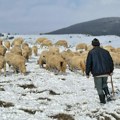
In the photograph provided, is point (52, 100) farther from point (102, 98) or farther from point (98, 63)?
point (98, 63)

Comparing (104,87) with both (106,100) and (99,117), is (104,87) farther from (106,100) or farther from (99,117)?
(99,117)

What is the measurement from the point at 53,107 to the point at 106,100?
9.49 feet

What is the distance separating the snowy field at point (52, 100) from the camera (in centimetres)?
1730

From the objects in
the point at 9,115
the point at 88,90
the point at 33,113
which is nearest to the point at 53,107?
the point at 33,113

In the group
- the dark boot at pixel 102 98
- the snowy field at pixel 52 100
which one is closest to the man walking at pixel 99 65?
the dark boot at pixel 102 98

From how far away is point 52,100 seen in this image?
781 inches

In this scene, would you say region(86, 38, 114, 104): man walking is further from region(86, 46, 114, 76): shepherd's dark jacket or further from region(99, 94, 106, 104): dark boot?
region(99, 94, 106, 104): dark boot

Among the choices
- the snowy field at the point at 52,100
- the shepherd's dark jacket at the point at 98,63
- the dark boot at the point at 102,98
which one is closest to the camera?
the snowy field at the point at 52,100

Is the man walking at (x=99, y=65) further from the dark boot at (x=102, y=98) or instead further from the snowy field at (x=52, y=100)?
the snowy field at (x=52, y=100)

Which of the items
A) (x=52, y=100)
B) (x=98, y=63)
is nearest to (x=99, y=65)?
(x=98, y=63)

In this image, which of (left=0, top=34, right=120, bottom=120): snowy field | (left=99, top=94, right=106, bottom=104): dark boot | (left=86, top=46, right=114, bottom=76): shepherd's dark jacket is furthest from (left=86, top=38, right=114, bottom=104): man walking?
(left=0, top=34, right=120, bottom=120): snowy field

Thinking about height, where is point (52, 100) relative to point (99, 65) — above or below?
below

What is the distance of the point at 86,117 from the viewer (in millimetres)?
17312

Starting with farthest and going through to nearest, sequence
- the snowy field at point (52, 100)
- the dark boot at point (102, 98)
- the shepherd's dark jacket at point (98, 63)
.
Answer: the dark boot at point (102, 98)
the shepherd's dark jacket at point (98, 63)
the snowy field at point (52, 100)
